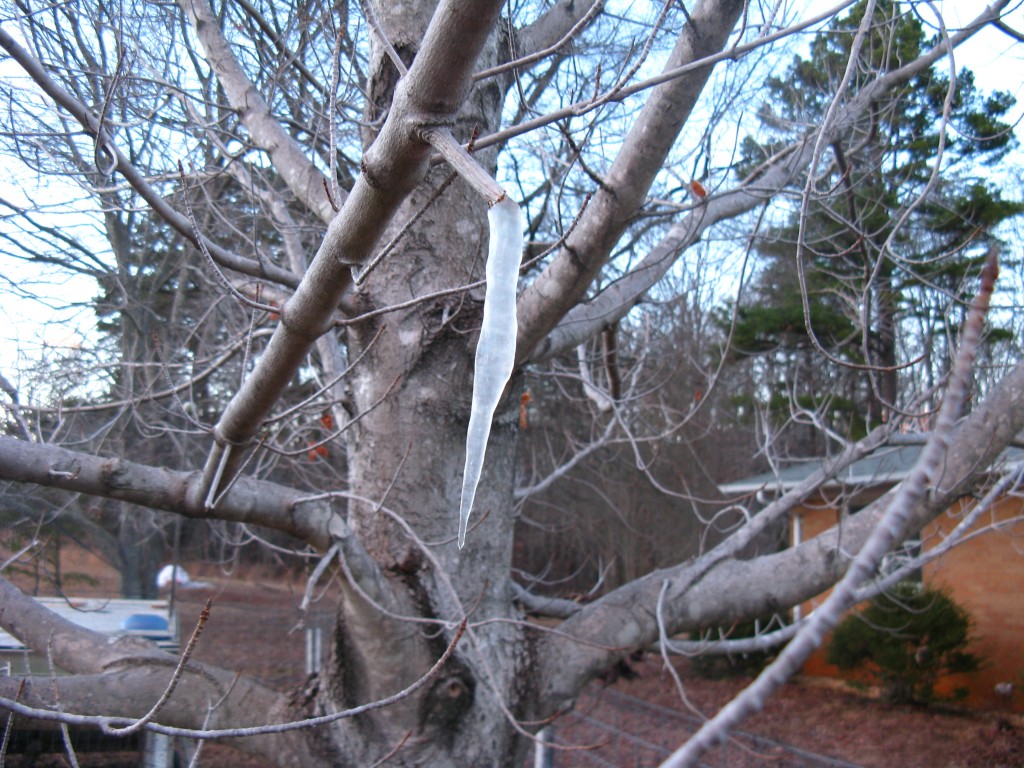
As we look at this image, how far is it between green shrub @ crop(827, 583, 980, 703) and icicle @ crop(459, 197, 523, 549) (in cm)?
1055

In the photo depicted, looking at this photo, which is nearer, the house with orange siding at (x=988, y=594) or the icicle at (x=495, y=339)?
the icicle at (x=495, y=339)

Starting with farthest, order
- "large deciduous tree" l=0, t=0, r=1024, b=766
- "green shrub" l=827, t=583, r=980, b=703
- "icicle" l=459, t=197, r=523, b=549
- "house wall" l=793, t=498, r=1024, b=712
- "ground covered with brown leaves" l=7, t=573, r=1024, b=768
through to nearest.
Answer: "house wall" l=793, t=498, r=1024, b=712 < "green shrub" l=827, t=583, r=980, b=703 < "ground covered with brown leaves" l=7, t=573, r=1024, b=768 < "large deciduous tree" l=0, t=0, r=1024, b=766 < "icicle" l=459, t=197, r=523, b=549

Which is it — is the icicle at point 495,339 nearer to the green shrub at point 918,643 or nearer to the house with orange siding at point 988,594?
the house with orange siding at point 988,594

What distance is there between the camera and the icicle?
1.13 m

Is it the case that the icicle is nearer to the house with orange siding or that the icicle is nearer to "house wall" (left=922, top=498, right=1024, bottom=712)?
the house with orange siding

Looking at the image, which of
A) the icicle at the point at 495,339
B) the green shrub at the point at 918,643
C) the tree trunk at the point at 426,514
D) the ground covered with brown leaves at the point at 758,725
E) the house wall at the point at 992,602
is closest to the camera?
the icicle at the point at 495,339

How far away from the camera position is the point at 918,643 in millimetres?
11016

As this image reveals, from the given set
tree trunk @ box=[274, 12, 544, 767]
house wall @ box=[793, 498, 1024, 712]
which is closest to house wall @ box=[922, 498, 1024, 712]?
house wall @ box=[793, 498, 1024, 712]

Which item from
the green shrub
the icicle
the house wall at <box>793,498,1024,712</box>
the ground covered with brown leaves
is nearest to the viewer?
the icicle

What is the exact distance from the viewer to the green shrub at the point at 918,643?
35.0 feet

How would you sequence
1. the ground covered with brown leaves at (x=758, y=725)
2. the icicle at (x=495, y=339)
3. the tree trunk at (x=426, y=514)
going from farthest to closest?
the ground covered with brown leaves at (x=758, y=725) < the tree trunk at (x=426, y=514) < the icicle at (x=495, y=339)

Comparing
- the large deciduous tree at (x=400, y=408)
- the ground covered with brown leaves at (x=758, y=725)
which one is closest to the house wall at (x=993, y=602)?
the ground covered with brown leaves at (x=758, y=725)

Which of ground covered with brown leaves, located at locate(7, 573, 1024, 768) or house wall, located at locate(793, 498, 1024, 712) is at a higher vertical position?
house wall, located at locate(793, 498, 1024, 712)

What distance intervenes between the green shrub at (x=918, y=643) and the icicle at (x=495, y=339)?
1055 centimetres
